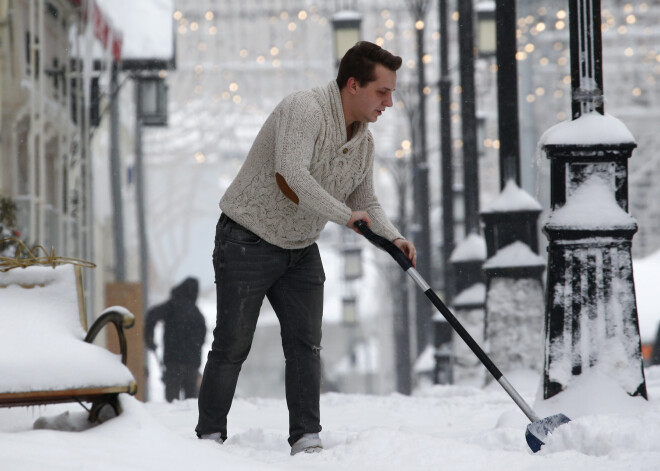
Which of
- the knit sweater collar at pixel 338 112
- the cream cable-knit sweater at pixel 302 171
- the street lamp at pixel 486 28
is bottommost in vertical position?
the cream cable-knit sweater at pixel 302 171

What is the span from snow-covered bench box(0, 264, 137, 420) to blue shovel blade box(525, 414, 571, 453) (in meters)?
1.48

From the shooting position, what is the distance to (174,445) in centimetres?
389

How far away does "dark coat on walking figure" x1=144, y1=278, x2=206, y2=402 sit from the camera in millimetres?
11453

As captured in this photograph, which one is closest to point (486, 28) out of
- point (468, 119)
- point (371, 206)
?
point (468, 119)

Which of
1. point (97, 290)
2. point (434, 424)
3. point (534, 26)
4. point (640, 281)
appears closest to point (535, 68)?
point (534, 26)

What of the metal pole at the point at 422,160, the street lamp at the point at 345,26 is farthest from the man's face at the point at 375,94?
the metal pole at the point at 422,160

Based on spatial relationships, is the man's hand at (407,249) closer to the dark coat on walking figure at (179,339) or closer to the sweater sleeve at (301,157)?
the sweater sleeve at (301,157)

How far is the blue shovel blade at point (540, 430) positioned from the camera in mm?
4418

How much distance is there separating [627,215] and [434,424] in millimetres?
1743

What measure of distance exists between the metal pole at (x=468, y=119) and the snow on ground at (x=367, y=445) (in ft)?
23.6

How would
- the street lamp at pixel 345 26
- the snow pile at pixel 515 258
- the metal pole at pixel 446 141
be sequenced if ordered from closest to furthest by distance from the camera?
the snow pile at pixel 515 258 < the metal pole at pixel 446 141 < the street lamp at pixel 345 26

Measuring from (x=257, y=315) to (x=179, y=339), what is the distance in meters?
6.74

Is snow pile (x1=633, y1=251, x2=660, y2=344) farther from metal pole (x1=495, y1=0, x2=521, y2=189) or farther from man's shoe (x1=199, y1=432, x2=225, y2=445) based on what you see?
man's shoe (x1=199, y1=432, x2=225, y2=445)

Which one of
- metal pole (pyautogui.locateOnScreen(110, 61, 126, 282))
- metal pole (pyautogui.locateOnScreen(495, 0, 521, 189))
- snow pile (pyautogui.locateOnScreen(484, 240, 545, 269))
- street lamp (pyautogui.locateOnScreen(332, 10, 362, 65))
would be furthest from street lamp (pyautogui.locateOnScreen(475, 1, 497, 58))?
snow pile (pyautogui.locateOnScreen(484, 240, 545, 269))
